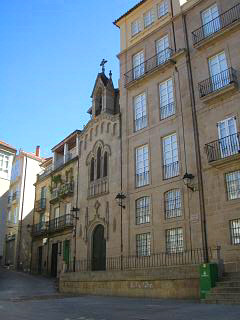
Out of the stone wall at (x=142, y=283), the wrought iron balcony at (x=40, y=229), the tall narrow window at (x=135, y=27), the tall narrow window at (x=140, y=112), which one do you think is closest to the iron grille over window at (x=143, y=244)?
the stone wall at (x=142, y=283)

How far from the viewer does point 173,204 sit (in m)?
21.1

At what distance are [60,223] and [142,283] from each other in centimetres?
1583

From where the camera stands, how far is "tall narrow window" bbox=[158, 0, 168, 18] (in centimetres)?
2555

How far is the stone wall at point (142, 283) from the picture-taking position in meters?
16.5

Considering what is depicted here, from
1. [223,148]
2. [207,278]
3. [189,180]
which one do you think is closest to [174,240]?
[189,180]

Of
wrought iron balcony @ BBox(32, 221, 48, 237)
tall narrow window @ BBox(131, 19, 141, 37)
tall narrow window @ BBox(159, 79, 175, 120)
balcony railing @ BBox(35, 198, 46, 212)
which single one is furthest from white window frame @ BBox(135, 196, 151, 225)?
balcony railing @ BBox(35, 198, 46, 212)

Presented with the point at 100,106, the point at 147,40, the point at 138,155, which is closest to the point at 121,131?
the point at 138,155

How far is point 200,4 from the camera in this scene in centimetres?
2306

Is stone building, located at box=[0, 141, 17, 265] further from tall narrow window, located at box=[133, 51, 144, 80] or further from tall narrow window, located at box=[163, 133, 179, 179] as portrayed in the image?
tall narrow window, located at box=[163, 133, 179, 179]

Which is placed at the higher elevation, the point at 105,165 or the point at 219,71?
the point at 219,71

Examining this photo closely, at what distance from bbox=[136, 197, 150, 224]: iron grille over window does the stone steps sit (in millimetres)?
7524

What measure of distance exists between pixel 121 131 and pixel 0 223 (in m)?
11.6

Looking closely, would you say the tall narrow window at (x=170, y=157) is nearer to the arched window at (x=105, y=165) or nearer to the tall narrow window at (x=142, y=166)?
the tall narrow window at (x=142, y=166)

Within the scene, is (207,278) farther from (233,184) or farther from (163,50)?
(163,50)
